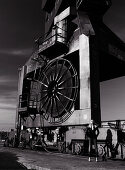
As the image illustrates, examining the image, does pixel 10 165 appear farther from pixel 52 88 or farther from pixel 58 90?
pixel 52 88

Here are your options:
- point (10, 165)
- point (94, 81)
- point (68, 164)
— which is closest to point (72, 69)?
point (94, 81)

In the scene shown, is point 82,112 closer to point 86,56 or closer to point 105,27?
point 86,56

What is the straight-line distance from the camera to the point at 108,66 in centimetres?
2308

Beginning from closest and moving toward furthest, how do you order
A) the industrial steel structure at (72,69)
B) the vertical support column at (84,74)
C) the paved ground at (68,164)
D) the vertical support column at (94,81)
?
1. the paved ground at (68,164)
2. the vertical support column at (94,81)
3. the vertical support column at (84,74)
4. the industrial steel structure at (72,69)

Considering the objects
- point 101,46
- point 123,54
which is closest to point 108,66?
point 123,54

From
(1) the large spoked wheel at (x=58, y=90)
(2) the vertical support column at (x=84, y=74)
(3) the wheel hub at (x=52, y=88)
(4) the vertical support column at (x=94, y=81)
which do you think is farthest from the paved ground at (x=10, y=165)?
(3) the wheel hub at (x=52, y=88)

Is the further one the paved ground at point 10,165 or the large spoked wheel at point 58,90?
the large spoked wheel at point 58,90

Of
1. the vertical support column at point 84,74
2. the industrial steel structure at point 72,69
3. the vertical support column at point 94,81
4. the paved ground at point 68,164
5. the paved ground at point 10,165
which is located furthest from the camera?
the industrial steel structure at point 72,69

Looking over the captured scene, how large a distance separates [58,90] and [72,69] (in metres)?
2.76

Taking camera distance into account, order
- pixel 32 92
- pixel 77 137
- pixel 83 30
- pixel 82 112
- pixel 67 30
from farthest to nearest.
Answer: pixel 32 92
pixel 67 30
pixel 83 30
pixel 82 112
pixel 77 137

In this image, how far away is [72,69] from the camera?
66.8 feet

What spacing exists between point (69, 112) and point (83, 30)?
7629 millimetres

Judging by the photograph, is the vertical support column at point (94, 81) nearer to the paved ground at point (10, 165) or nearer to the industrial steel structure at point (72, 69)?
the industrial steel structure at point (72, 69)

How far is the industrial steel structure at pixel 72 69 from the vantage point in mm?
17125
